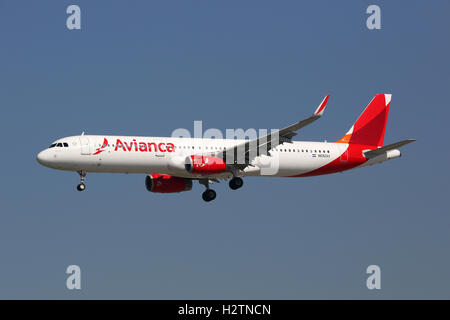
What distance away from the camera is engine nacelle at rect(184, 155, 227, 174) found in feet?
216

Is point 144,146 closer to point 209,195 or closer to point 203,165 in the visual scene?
point 203,165

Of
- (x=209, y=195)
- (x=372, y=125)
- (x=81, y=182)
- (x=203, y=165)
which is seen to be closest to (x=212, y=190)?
(x=209, y=195)

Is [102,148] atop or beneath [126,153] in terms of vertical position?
atop

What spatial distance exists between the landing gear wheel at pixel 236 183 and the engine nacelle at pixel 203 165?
2.48 m

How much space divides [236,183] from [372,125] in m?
14.3

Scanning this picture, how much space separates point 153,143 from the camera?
66.2m

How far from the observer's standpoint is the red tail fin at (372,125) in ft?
248

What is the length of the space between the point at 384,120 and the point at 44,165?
2866 cm

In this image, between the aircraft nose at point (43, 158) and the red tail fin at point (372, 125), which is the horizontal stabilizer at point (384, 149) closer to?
the red tail fin at point (372, 125)

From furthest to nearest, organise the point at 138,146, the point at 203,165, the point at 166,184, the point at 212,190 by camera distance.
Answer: the point at 166,184
the point at 212,190
the point at 203,165
the point at 138,146

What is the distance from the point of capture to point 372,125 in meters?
76.5
